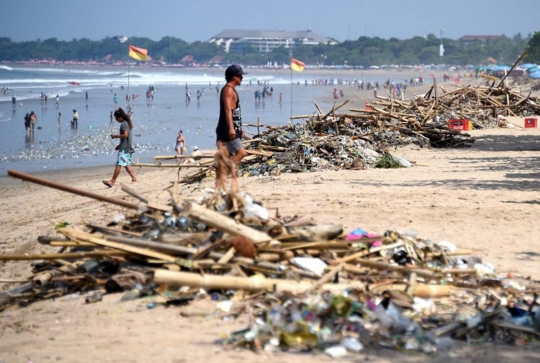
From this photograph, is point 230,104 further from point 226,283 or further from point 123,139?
point 123,139

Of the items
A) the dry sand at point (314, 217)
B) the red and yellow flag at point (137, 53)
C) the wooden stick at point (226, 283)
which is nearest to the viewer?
the dry sand at point (314, 217)

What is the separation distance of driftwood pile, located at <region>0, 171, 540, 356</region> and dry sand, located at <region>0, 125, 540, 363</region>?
0.18 metres

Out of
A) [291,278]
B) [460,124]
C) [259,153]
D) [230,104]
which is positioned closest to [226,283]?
[291,278]

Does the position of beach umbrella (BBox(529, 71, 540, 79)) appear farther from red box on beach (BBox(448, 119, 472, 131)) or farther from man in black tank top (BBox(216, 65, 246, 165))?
man in black tank top (BBox(216, 65, 246, 165))

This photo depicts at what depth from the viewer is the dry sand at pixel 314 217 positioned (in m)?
5.46

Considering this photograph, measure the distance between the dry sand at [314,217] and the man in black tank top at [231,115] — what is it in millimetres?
789

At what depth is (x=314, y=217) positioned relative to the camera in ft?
30.7

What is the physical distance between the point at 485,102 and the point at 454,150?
8.23 meters

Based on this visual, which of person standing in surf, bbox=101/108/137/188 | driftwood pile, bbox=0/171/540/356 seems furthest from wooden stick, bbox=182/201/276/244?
person standing in surf, bbox=101/108/137/188

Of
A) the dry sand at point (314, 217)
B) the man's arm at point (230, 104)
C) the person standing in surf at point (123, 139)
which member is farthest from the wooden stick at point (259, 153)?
the man's arm at point (230, 104)

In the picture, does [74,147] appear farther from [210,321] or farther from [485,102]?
[210,321]

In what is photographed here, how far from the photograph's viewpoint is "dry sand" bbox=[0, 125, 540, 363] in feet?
17.9

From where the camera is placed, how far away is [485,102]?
1021 inches

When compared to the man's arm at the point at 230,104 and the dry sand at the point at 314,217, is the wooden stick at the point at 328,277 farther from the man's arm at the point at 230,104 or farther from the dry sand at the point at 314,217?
the man's arm at the point at 230,104
